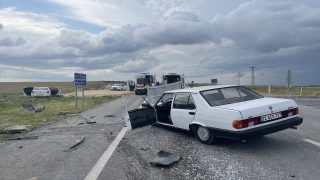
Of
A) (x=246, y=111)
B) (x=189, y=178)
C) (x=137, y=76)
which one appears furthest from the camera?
(x=137, y=76)

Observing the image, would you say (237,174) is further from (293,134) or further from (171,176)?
(293,134)

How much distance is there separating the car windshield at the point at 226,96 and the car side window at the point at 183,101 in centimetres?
38

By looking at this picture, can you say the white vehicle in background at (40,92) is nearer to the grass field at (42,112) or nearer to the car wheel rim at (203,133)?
the grass field at (42,112)

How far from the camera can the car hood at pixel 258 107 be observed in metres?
5.75

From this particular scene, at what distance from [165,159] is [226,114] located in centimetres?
158

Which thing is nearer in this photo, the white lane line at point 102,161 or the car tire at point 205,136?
the white lane line at point 102,161

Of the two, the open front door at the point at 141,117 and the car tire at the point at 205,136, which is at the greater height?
the open front door at the point at 141,117

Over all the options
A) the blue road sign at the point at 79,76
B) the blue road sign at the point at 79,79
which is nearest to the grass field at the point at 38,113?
the blue road sign at the point at 79,79

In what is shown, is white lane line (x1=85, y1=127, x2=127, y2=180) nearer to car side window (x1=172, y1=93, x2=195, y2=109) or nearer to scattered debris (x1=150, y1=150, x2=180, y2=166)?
scattered debris (x1=150, y1=150, x2=180, y2=166)

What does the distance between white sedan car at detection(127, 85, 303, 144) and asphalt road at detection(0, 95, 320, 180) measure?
0.42 metres

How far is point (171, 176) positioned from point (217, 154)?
1563 mm

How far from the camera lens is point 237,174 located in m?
4.66

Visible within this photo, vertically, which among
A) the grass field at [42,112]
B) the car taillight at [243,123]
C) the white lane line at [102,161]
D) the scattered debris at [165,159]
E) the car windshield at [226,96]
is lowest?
the grass field at [42,112]

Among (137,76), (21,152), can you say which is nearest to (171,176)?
(21,152)
